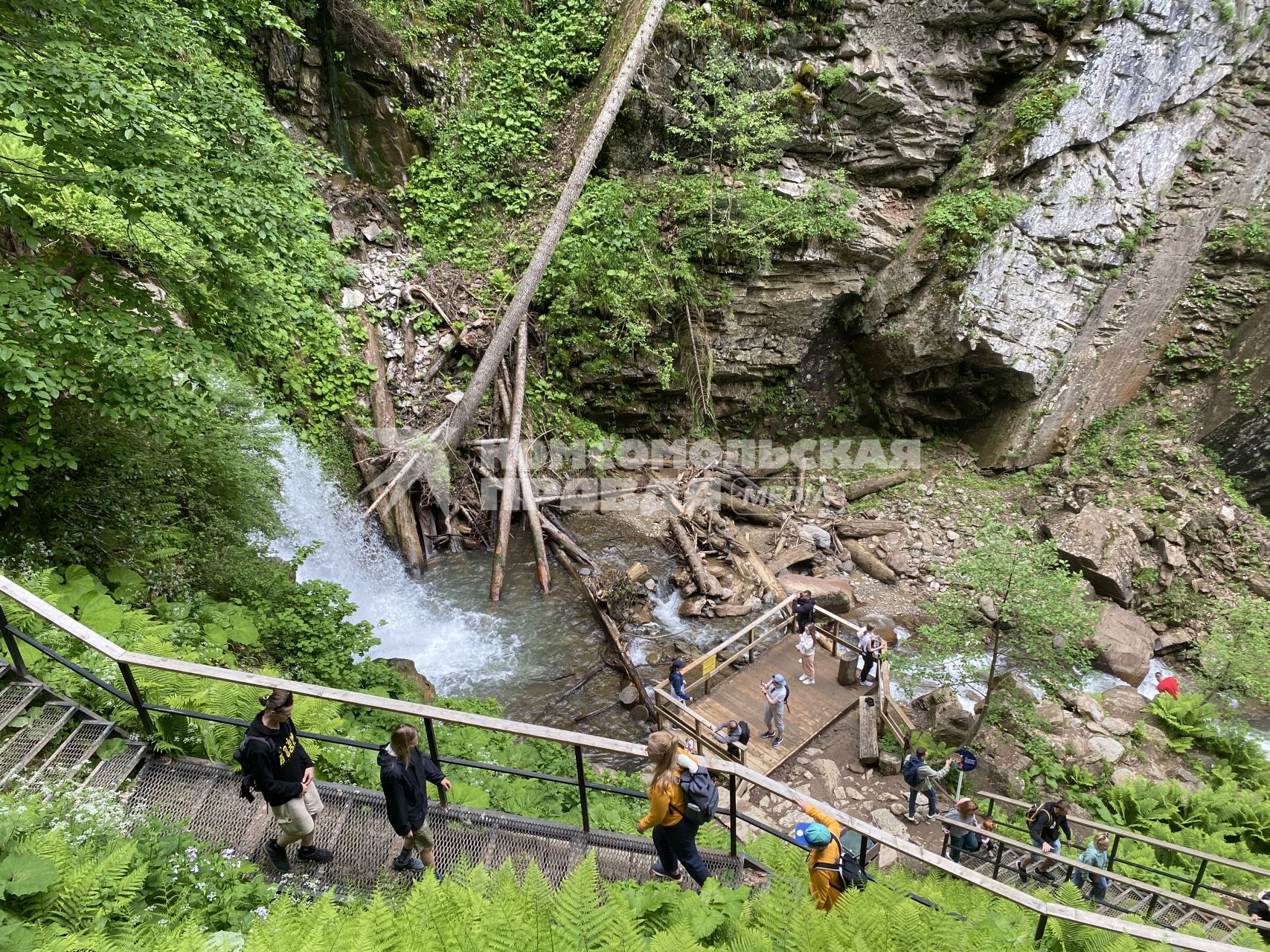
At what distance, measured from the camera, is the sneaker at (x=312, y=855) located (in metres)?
3.68

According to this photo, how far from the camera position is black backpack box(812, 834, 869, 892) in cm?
351

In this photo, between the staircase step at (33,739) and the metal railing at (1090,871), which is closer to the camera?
the staircase step at (33,739)

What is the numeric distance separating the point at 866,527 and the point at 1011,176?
9024 millimetres

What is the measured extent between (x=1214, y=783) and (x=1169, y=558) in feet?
17.2

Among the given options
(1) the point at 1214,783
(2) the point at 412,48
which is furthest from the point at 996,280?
(2) the point at 412,48

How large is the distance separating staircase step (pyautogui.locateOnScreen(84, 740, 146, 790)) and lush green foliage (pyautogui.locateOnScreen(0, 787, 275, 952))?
20cm

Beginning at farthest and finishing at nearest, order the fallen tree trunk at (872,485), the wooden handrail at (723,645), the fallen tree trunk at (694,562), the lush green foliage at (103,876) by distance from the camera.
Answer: the fallen tree trunk at (872,485)
the fallen tree trunk at (694,562)
the wooden handrail at (723,645)
the lush green foliage at (103,876)

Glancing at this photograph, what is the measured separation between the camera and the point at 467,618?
427 inches

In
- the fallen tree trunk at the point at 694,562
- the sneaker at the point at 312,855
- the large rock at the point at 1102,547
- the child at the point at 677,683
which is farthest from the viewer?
the large rock at the point at 1102,547

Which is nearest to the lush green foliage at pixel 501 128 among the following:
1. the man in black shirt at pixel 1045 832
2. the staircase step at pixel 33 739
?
the staircase step at pixel 33 739

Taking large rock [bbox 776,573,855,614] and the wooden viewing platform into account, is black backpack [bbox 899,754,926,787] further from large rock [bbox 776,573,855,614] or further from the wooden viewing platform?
large rock [bbox 776,573,855,614]

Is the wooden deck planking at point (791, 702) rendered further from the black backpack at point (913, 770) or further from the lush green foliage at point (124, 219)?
the lush green foliage at point (124, 219)

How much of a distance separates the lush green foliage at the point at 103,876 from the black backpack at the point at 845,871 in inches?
119

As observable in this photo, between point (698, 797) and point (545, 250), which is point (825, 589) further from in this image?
point (698, 797)
